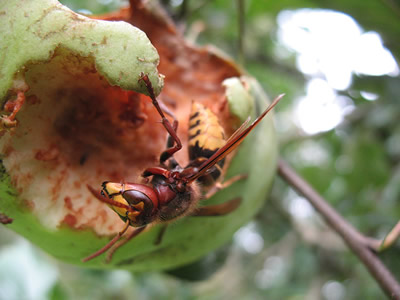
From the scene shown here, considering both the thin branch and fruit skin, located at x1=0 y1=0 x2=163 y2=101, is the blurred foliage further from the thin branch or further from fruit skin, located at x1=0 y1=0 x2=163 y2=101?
fruit skin, located at x1=0 y1=0 x2=163 y2=101

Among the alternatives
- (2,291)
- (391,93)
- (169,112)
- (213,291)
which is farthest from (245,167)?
(213,291)

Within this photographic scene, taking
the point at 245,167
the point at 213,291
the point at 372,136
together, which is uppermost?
the point at 245,167

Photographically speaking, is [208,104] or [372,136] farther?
[372,136]

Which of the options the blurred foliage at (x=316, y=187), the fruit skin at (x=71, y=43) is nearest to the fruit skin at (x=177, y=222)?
the fruit skin at (x=71, y=43)

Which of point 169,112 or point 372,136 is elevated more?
point 169,112

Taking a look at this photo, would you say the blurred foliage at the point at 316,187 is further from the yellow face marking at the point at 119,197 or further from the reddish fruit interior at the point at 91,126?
the yellow face marking at the point at 119,197

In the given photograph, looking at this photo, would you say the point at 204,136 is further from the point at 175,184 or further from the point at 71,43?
the point at 71,43

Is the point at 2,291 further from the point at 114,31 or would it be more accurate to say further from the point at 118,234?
the point at 114,31
